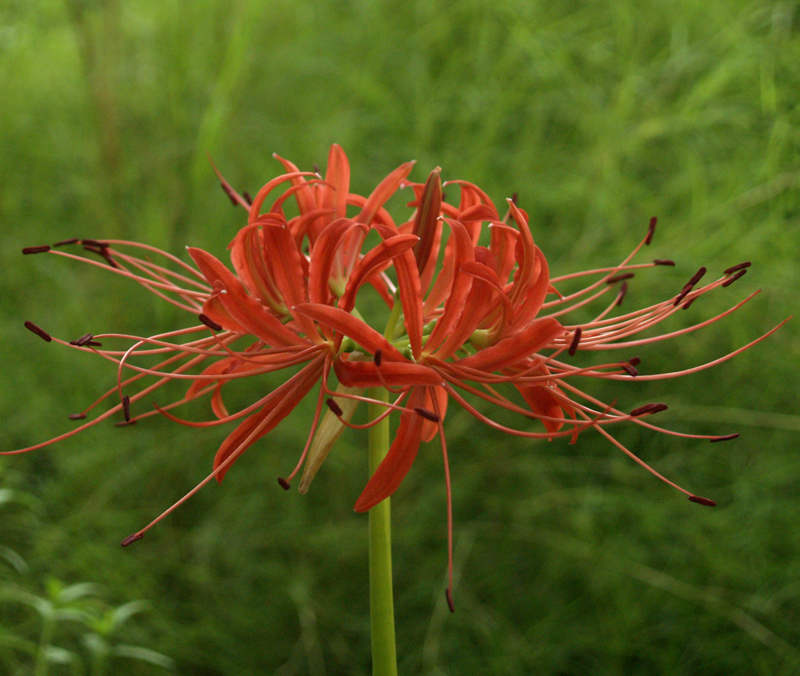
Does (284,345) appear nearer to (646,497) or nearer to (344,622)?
(344,622)

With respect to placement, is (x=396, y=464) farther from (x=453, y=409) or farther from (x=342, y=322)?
(x=453, y=409)

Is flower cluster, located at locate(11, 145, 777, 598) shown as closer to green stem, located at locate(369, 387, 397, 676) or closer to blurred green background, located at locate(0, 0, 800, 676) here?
green stem, located at locate(369, 387, 397, 676)

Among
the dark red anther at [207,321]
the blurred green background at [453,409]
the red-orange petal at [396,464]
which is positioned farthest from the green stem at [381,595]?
the blurred green background at [453,409]

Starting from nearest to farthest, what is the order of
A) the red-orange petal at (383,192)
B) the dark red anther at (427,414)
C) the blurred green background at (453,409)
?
the dark red anther at (427,414) → the red-orange petal at (383,192) → the blurred green background at (453,409)

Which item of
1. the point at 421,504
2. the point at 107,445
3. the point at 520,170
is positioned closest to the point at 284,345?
the point at 421,504

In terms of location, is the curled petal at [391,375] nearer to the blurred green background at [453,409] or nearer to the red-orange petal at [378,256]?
the red-orange petal at [378,256]

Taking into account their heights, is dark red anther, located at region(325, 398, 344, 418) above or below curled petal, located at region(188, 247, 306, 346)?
below

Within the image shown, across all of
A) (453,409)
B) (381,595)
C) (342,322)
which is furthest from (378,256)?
(453,409)

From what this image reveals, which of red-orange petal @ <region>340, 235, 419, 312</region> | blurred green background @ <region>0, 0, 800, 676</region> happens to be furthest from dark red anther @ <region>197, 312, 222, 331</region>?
blurred green background @ <region>0, 0, 800, 676</region>
